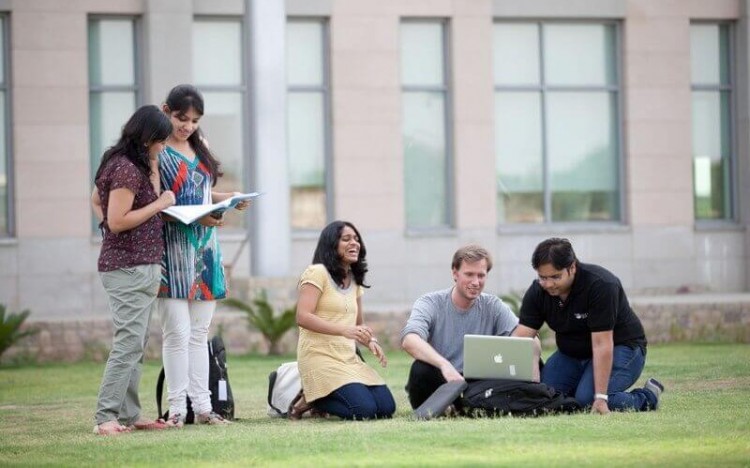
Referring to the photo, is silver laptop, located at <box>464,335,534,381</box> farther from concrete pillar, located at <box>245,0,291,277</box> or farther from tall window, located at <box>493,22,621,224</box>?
tall window, located at <box>493,22,621,224</box>

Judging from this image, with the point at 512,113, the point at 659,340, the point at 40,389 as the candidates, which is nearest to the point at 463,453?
the point at 40,389

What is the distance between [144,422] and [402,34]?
50.0 ft

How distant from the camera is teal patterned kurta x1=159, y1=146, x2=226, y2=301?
1055 cm

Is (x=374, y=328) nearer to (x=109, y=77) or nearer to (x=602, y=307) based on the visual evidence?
(x=109, y=77)

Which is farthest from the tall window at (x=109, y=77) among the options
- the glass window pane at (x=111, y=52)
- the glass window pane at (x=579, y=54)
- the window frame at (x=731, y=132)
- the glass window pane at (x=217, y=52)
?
the window frame at (x=731, y=132)

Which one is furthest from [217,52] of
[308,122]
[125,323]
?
[125,323]

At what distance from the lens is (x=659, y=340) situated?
2089 cm

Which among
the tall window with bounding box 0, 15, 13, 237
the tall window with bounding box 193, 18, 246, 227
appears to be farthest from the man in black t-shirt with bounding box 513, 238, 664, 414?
the tall window with bounding box 0, 15, 13, 237

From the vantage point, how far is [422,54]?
25203mm

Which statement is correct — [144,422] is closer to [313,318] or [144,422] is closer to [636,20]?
[313,318]

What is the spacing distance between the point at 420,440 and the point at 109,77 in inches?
614

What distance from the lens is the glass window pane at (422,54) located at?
2509cm

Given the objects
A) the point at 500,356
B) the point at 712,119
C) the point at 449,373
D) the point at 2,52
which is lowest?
the point at 449,373

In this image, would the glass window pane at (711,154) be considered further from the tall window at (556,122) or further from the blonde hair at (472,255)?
the blonde hair at (472,255)
